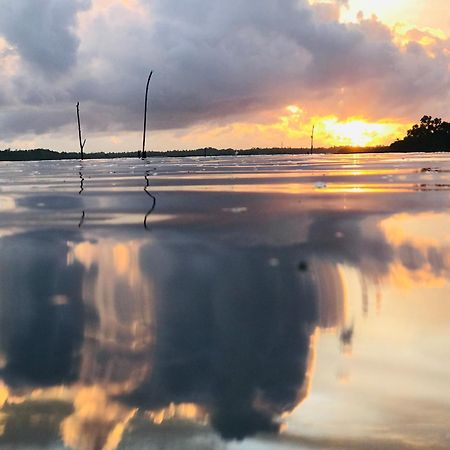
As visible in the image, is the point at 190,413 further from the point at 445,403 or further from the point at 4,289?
the point at 4,289

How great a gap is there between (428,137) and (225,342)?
133955 millimetres

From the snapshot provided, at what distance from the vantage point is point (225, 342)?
3.46 m

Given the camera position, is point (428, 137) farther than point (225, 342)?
Yes

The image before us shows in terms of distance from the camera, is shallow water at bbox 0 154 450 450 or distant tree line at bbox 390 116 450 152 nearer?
shallow water at bbox 0 154 450 450

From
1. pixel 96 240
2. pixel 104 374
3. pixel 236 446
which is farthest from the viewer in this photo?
pixel 96 240

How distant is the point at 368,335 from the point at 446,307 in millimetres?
885

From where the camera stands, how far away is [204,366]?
3105mm

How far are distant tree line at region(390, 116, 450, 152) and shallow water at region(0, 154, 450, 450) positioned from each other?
4808 inches

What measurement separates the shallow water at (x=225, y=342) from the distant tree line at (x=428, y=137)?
122135mm

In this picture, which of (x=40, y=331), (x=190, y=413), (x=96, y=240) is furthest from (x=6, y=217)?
(x=190, y=413)

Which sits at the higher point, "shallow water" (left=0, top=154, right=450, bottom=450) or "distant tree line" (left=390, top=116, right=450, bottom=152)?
"distant tree line" (left=390, top=116, right=450, bottom=152)

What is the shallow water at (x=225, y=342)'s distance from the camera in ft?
8.11

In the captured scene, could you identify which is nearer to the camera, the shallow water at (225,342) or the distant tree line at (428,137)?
the shallow water at (225,342)

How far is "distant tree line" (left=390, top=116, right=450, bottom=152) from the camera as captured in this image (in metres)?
124
